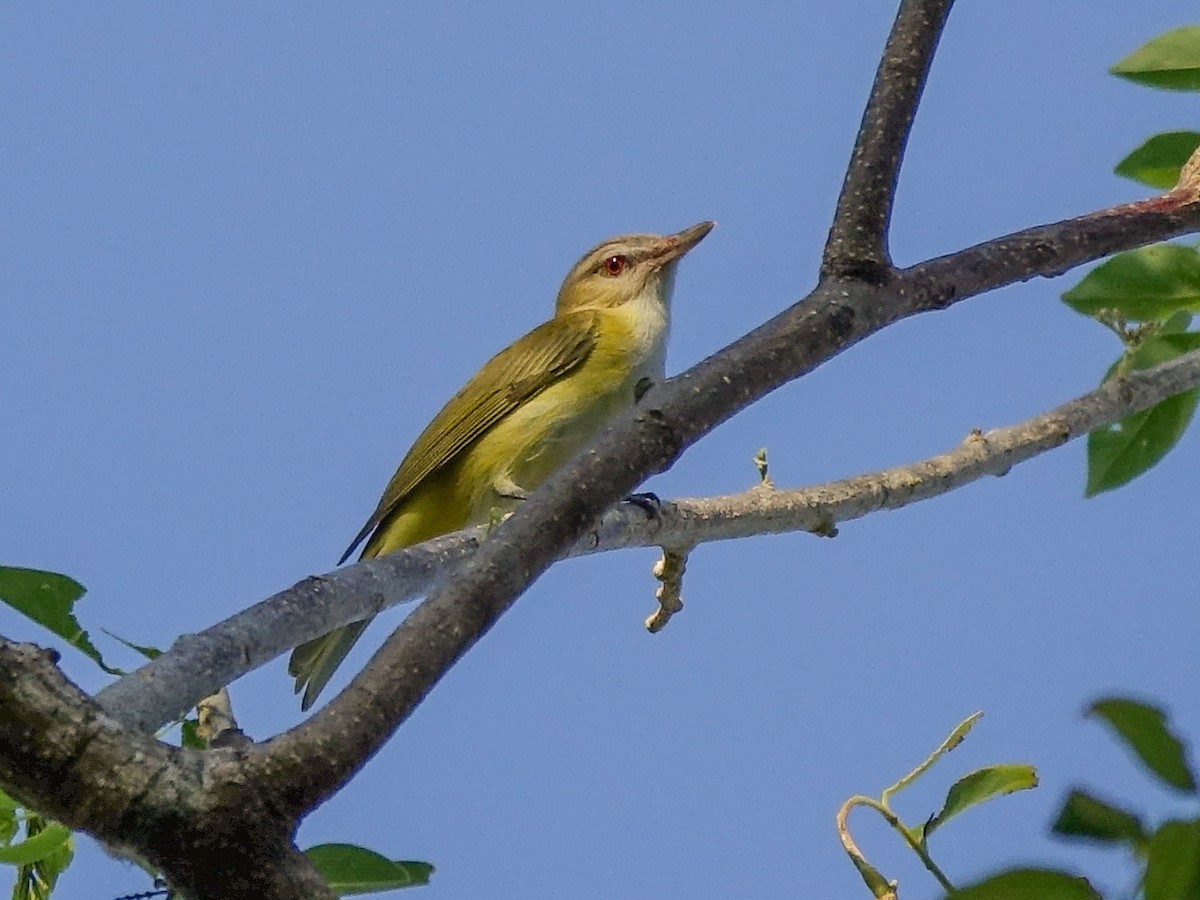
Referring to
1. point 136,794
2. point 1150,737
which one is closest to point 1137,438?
point 136,794

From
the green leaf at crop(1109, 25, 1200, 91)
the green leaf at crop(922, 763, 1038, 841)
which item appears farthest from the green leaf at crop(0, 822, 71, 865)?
the green leaf at crop(1109, 25, 1200, 91)

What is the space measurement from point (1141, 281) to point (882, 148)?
1154 millimetres

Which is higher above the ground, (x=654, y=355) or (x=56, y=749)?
(x=654, y=355)

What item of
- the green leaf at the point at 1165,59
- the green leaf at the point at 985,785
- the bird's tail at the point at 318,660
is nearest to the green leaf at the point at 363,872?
the green leaf at the point at 985,785

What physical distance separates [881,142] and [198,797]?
158 centimetres

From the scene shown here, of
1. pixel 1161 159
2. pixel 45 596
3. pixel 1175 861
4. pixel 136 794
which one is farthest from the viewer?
pixel 1161 159

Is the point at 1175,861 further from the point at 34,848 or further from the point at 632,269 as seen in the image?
the point at 632,269

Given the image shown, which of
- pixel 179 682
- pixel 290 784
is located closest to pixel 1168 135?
pixel 179 682

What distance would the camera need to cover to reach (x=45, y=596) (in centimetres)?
239

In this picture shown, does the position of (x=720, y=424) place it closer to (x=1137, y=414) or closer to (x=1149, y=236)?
(x=1149, y=236)

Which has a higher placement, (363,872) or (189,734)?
(189,734)

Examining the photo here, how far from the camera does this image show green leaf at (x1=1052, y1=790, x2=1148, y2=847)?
720 millimetres

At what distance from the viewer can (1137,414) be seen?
376 cm

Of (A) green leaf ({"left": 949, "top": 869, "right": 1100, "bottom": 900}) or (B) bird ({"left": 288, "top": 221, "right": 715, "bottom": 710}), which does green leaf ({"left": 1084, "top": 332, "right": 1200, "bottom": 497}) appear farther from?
(A) green leaf ({"left": 949, "top": 869, "right": 1100, "bottom": 900})
